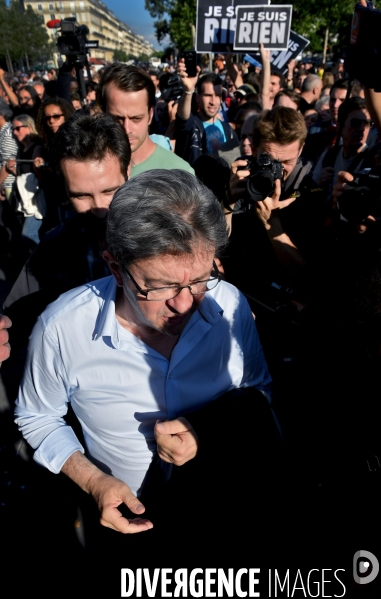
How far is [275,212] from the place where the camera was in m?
2.45

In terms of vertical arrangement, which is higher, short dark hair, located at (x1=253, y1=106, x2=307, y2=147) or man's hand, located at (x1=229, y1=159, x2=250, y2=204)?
short dark hair, located at (x1=253, y1=106, x2=307, y2=147)

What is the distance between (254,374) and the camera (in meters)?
1.75

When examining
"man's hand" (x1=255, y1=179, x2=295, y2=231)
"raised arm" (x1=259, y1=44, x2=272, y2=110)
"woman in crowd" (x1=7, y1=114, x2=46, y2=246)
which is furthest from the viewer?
"raised arm" (x1=259, y1=44, x2=272, y2=110)

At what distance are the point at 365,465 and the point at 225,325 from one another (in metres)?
0.63

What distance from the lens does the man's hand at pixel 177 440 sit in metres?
1.36

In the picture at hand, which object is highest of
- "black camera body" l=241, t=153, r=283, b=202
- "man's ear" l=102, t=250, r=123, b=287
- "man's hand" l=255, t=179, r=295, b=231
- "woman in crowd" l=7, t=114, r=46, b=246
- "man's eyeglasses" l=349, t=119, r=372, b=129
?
"man's ear" l=102, t=250, r=123, b=287

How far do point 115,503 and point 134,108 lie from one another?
219cm

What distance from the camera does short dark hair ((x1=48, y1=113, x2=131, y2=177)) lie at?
1874 millimetres

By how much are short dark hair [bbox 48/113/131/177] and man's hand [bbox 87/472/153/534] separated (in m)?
1.25

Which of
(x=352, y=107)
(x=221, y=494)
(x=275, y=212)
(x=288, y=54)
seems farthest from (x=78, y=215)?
(x=288, y=54)

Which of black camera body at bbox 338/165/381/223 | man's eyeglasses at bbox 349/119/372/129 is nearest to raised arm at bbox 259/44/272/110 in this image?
man's eyeglasses at bbox 349/119/372/129

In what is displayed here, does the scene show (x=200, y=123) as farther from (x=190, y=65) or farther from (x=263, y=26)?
(x=263, y=26)

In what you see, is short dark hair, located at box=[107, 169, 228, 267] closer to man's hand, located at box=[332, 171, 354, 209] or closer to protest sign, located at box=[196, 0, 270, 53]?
man's hand, located at box=[332, 171, 354, 209]

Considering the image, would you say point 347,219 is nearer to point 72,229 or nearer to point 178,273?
point 178,273
